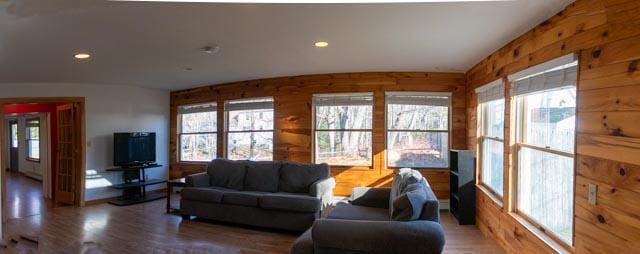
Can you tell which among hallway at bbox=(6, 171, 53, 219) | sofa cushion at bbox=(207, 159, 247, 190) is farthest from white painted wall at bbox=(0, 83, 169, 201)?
sofa cushion at bbox=(207, 159, 247, 190)

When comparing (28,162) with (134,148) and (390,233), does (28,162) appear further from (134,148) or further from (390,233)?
(390,233)

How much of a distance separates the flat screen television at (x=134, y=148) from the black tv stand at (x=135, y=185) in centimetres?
12

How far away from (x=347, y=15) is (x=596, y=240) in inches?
84.7

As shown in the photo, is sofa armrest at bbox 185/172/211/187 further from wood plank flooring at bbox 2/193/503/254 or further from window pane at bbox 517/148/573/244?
window pane at bbox 517/148/573/244

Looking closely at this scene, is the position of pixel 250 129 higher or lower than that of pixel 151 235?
higher

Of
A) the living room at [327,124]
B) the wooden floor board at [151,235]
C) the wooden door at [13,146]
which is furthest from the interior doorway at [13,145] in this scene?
the wooden floor board at [151,235]

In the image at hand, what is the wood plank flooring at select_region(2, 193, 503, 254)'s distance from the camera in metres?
3.66

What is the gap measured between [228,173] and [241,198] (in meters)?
0.84

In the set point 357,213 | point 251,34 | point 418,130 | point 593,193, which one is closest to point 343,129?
point 418,130

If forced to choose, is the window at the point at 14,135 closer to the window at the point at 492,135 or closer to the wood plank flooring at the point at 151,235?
the wood plank flooring at the point at 151,235

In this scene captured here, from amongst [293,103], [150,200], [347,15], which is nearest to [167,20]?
[347,15]

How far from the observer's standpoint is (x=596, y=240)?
79.4 inches

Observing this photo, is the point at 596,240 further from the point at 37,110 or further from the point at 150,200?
the point at 37,110

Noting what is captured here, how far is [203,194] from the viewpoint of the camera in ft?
15.1
